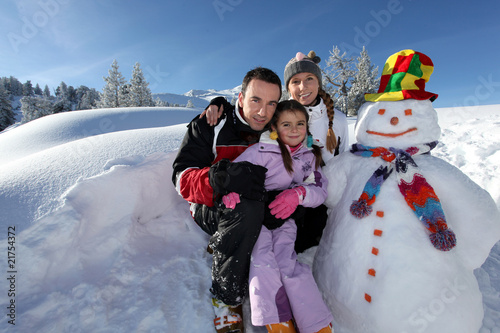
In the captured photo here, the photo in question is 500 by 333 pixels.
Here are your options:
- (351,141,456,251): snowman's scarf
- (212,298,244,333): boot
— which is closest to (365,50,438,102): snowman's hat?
(351,141,456,251): snowman's scarf

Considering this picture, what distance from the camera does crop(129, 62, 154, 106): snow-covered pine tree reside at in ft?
78.4

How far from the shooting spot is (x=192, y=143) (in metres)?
2.26

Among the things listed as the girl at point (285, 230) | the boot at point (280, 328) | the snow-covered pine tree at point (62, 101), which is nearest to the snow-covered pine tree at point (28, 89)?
the snow-covered pine tree at point (62, 101)

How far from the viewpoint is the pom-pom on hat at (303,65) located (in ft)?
9.41

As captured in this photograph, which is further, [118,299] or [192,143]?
[192,143]

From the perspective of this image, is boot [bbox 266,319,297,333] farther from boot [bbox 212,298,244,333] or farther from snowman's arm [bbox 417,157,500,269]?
snowman's arm [bbox 417,157,500,269]

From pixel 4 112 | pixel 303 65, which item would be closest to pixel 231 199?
pixel 303 65

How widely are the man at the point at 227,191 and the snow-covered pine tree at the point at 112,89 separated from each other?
26.0 m

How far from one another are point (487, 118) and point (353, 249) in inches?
293

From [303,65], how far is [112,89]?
88.8 feet

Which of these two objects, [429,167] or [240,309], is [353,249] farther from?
[240,309]

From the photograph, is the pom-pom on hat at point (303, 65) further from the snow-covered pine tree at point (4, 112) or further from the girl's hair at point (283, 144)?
the snow-covered pine tree at point (4, 112)

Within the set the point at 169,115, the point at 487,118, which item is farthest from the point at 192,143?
the point at 169,115

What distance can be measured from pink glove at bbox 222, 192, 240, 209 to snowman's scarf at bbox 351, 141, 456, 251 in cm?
94
